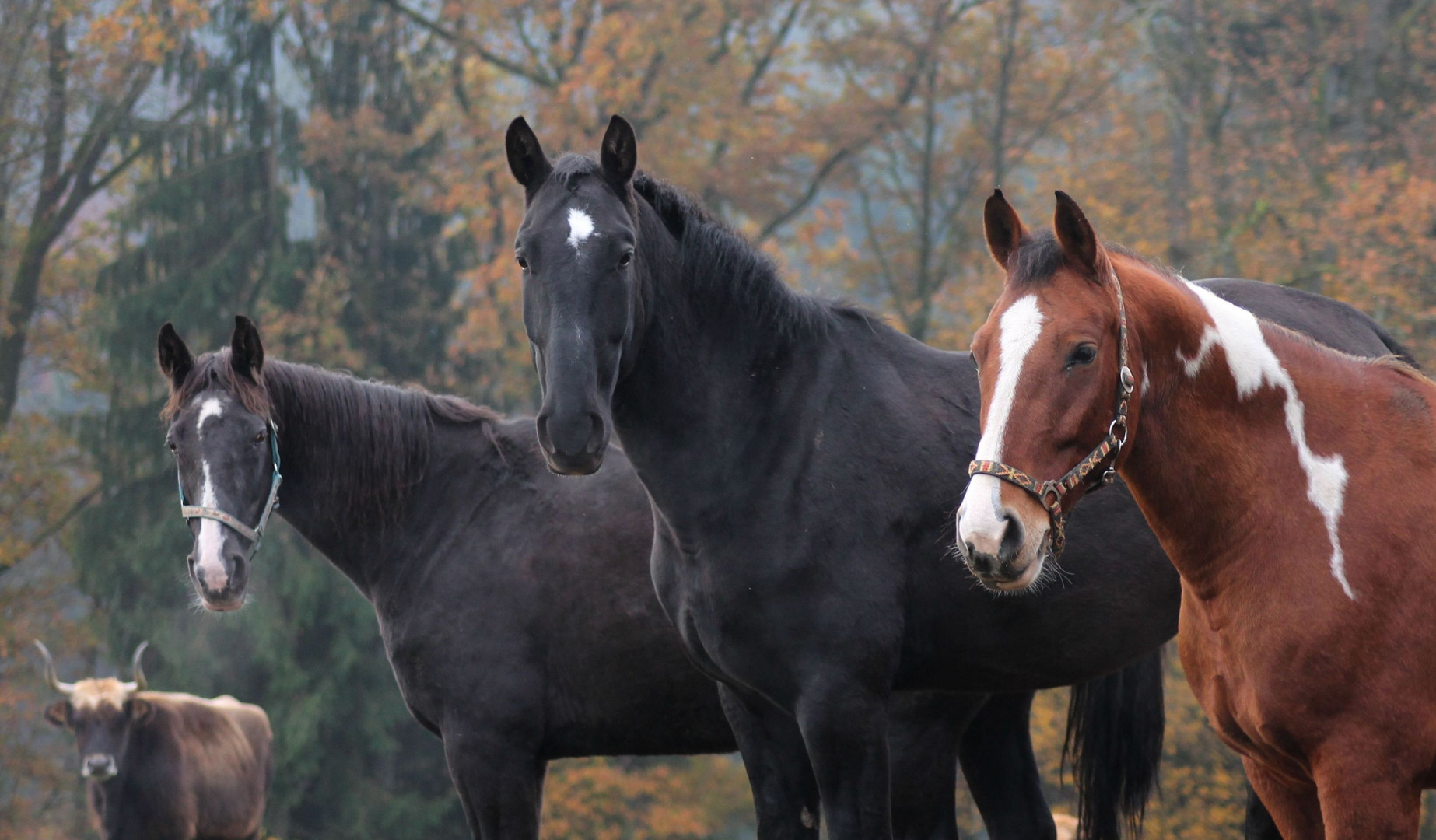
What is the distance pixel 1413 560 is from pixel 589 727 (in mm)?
3262

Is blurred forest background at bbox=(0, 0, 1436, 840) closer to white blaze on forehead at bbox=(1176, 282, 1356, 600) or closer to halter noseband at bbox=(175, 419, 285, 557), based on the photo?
halter noseband at bbox=(175, 419, 285, 557)

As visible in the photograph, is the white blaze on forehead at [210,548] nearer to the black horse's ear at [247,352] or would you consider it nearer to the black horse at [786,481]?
the black horse's ear at [247,352]

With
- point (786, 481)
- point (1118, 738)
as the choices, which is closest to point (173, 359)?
point (786, 481)

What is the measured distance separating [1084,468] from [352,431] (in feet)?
11.7

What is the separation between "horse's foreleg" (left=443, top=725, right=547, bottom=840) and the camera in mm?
5160

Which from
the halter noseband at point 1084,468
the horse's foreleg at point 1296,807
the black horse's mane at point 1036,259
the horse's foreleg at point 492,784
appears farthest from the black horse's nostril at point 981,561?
the horse's foreleg at point 492,784

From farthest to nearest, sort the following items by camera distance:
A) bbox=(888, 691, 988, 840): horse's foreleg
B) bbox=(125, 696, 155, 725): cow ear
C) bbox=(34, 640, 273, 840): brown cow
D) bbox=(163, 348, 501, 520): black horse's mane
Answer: bbox=(125, 696, 155, 725): cow ear → bbox=(34, 640, 273, 840): brown cow → bbox=(163, 348, 501, 520): black horse's mane → bbox=(888, 691, 988, 840): horse's foreleg

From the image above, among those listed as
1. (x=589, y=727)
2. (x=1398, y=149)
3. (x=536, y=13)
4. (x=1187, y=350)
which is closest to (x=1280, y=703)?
(x=1187, y=350)

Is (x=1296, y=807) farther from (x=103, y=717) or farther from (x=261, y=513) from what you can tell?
(x=103, y=717)

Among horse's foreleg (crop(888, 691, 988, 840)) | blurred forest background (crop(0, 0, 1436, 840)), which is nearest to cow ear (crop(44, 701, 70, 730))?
blurred forest background (crop(0, 0, 1436, 840))

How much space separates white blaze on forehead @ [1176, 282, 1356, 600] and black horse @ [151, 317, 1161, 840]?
198cm

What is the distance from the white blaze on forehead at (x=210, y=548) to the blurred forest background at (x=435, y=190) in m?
12.3

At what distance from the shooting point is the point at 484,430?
6.00m

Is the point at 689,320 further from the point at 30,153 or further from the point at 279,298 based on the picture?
the point at 30,153
